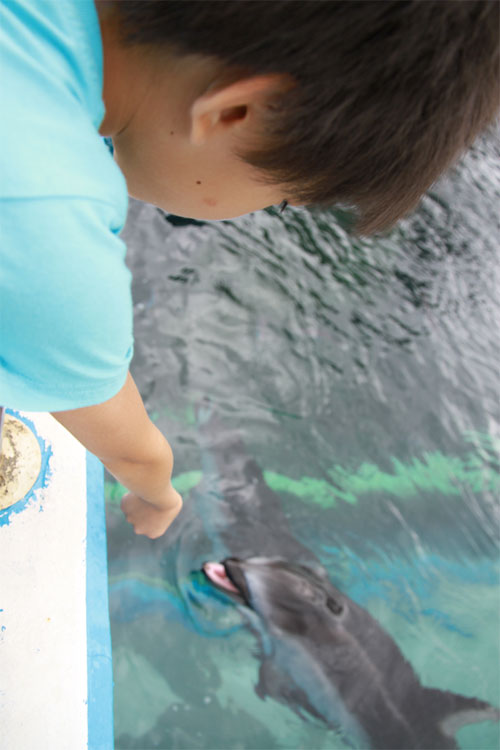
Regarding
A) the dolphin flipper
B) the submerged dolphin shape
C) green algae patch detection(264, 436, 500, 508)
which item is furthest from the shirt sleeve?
the dolphin flipper

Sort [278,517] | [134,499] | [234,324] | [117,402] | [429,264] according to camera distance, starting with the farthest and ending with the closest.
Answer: [429,264] → [234,324] → [278,517] → [134,499] → [117,402]

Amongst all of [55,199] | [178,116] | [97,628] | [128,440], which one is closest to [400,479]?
[97,628]

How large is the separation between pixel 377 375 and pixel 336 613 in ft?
4.76

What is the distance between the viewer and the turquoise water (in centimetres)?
223

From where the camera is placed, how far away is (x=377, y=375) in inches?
136

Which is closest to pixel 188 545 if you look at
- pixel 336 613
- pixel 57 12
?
pixel 336 613

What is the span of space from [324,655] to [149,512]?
1231 mm

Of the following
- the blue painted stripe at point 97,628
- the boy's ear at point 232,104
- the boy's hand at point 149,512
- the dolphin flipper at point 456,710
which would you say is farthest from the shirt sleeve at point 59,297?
the dolphin flipper at point 456,710

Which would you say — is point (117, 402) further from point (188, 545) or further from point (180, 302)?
point (180, 302)

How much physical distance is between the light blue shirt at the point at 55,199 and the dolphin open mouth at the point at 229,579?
6.03ft

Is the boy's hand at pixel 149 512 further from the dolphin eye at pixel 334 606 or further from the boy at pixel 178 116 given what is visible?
the dolphin eye at pixel 334 606

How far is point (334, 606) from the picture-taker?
8.14 ft

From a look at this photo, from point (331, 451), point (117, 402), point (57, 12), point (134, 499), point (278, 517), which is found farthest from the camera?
point (331, 451)

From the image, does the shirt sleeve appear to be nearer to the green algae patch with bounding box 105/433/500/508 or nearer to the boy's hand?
the boy's hand
